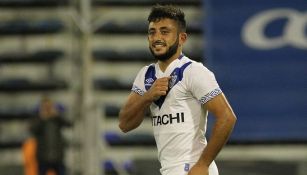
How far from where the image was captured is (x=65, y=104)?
43.6 ft

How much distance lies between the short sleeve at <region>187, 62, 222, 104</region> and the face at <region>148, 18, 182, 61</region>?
0.55ft

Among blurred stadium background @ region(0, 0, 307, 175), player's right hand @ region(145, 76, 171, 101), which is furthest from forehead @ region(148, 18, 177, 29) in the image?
blurred stadium background @ region(0, 0, 307, 175)

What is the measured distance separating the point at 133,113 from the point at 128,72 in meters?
8.21

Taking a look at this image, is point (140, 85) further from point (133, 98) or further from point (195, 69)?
point (195, 69)

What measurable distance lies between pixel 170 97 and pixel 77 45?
831 centimetres

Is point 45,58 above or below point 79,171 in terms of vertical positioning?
above

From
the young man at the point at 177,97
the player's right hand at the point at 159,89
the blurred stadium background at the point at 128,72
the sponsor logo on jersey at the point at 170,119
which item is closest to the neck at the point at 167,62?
the young man at the point at 177,97

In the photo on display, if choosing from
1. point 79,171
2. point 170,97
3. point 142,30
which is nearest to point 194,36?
point 142,30

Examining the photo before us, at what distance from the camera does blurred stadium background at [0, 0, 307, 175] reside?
1242 centimetres

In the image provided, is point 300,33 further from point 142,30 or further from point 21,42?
point 21,42

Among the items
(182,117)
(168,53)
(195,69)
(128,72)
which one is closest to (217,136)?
(182,117)

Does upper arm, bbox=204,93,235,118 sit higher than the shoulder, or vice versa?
the shoulder

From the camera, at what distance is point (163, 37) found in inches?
199

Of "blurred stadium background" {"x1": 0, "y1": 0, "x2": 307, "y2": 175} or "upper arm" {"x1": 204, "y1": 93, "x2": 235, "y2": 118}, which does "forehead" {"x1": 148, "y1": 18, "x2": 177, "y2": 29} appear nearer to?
"upper arm" {"x1": 204, "y1": 93, "x2": 235, "y2": 118}
